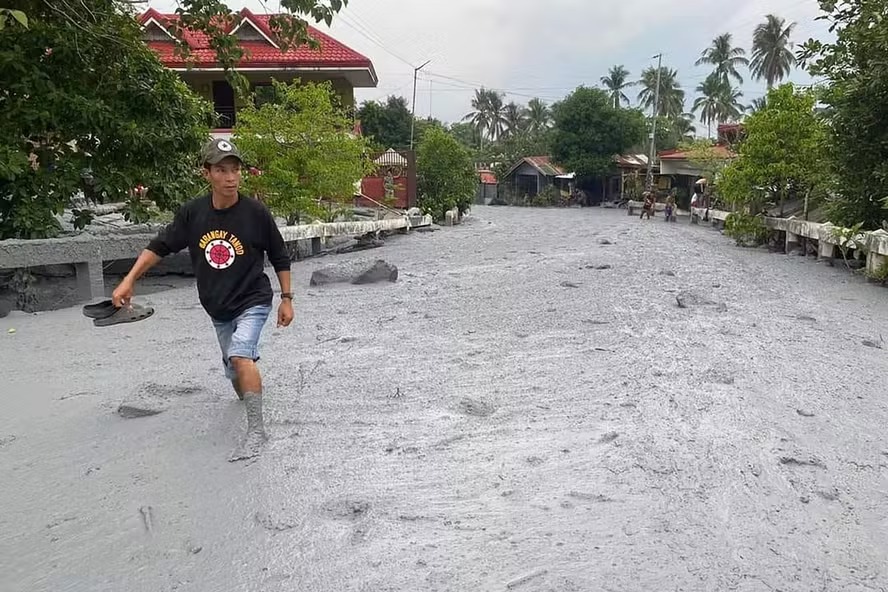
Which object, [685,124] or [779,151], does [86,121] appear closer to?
[779,151]

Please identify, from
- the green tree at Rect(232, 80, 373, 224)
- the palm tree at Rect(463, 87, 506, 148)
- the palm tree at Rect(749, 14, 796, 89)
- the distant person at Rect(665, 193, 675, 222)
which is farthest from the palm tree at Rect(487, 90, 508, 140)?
the green tree at Rect(232, 80, 373, 224)

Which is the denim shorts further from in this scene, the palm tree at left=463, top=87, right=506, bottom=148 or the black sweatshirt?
the palm tree at left=463, top=87, right=506, bottom=148

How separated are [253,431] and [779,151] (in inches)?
594

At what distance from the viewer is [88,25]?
6188 millimetres

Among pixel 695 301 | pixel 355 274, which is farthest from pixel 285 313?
pixel 355 274

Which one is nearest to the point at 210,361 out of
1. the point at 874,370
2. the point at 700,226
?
the point at 874,370

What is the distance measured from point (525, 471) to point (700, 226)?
23.7m

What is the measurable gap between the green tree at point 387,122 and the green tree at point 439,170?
538 inches

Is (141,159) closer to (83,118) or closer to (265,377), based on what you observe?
(83,118)

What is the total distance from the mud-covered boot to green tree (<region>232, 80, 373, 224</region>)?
29.6ft

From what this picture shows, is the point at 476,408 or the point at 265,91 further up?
the point at 265,91

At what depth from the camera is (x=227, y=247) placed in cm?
377

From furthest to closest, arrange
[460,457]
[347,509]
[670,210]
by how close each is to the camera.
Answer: [670,210] → [460,457] → [347,509]

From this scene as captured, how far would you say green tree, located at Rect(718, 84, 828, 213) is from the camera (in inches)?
610
